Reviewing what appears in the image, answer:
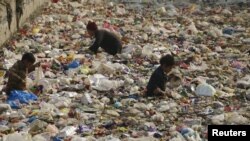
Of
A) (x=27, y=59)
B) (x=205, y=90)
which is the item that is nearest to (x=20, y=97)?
(x=27, y=59)

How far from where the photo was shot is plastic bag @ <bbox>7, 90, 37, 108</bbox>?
21.2 feet

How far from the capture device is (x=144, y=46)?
9.54m

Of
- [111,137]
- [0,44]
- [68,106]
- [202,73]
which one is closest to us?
[111,137]

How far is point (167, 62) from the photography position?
666 centimetres

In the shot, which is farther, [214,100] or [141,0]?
[141,0]

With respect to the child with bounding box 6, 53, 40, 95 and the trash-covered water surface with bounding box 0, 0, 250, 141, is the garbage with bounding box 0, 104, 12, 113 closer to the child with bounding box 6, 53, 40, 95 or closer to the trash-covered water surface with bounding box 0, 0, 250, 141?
the trash-covered water surface with bounding box 0, 0, 250, 141

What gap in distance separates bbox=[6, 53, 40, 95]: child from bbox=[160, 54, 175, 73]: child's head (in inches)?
61.2

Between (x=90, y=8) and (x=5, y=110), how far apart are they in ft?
24.9

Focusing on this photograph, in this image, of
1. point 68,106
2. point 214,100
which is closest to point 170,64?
point 214,100

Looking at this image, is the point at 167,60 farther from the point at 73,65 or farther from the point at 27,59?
the point at 73,65

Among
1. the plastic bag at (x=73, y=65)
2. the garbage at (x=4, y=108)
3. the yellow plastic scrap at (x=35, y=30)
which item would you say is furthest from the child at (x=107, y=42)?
the garbage at (x=4, y=108)

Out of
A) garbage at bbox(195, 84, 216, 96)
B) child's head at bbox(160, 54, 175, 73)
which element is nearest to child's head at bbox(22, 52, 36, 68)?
child's head at bbox(160, 54, 175, 73)

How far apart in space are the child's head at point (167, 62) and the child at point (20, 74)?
5.10ft

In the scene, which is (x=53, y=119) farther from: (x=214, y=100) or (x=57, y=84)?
(x=214, y=100)
